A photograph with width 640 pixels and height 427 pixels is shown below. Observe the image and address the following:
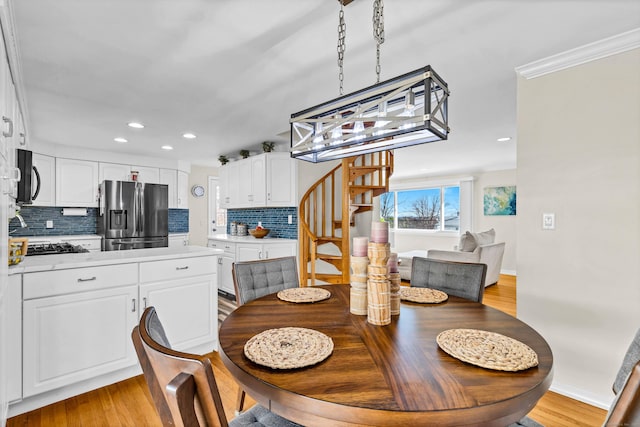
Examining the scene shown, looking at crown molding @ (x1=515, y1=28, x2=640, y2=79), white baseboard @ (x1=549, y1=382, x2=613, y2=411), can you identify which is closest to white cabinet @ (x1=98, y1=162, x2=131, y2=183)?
crown molding @ (x1=515, y1=28, x2=640, y2=79)

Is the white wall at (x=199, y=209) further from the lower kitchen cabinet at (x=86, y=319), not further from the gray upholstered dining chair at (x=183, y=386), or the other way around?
the gray upholstered dining chair at (x=183, y=386)

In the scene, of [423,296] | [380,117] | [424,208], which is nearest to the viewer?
[380,117]

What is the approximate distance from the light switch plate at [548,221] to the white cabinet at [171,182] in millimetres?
5440

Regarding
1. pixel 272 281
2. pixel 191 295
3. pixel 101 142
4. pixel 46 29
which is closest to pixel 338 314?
pixel 272 281

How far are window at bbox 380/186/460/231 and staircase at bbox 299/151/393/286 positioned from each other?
384cm

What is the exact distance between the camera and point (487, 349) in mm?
1002

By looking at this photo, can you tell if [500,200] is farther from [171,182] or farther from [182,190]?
[171,182]

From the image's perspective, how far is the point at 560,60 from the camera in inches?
81.7

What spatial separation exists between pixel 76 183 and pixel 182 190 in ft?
5.17

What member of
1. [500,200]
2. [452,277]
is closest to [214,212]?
[452,277]

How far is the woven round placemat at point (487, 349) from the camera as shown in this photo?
0.91 m

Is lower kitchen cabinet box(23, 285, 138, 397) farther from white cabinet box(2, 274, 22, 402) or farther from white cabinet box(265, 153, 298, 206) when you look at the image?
white cabinet box(265, 153, 298, 206)

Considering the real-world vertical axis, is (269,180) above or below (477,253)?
above

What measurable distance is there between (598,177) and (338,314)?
190 cm
